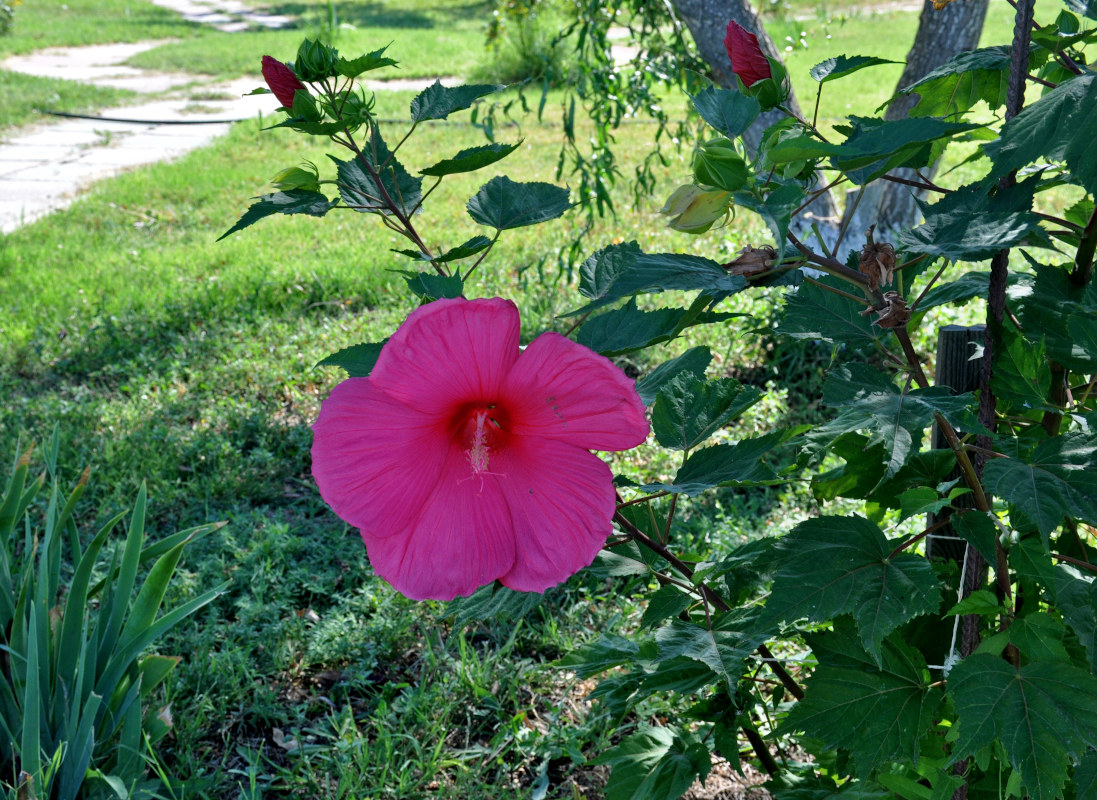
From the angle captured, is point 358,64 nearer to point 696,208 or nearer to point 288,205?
point 288,205

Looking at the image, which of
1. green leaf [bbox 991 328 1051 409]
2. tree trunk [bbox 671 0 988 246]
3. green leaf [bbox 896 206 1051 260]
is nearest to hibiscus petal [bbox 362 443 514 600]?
green leaf [bbox 896 206 1051 260]

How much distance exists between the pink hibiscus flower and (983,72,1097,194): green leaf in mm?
384

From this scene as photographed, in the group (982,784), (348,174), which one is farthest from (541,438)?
(982,784)

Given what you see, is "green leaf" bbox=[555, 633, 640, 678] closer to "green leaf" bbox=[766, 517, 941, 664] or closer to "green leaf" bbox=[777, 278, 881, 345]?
"green leaf" bbox=[766, 517, 941, 664]

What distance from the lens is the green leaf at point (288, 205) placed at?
0.86 metres

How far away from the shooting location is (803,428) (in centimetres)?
109

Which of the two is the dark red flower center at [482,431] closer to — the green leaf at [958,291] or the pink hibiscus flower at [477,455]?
the pink hibiscus flower at [477,455]

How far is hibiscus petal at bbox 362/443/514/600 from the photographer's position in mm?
777

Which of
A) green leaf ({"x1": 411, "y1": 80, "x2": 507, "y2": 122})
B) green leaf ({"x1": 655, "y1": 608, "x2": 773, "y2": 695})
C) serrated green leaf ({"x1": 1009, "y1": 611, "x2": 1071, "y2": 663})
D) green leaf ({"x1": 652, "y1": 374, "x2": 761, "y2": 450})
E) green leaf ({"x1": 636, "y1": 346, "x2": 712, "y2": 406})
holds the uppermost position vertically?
green leaf ({"x1": 411, "y1": 80, "x2": 507, "y2": 122})

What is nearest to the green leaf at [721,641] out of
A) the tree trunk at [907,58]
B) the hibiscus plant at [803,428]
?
the hibiscus plant at [803,428]

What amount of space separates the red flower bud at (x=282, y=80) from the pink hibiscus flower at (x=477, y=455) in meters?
0.28

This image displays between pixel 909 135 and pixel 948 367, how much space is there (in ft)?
2.72

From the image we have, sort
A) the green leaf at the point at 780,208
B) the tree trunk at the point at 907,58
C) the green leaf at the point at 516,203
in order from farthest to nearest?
1. the tree trunk at the point at 907,58
2. the green leaf at the point at 516,203
3. the green leaf at the point at 780,208

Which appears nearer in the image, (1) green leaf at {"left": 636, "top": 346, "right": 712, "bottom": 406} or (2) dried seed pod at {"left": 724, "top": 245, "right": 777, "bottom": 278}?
(2) dried seed pod at {"left": 724, "top": 245, "right": 777, "bottom": 278}
